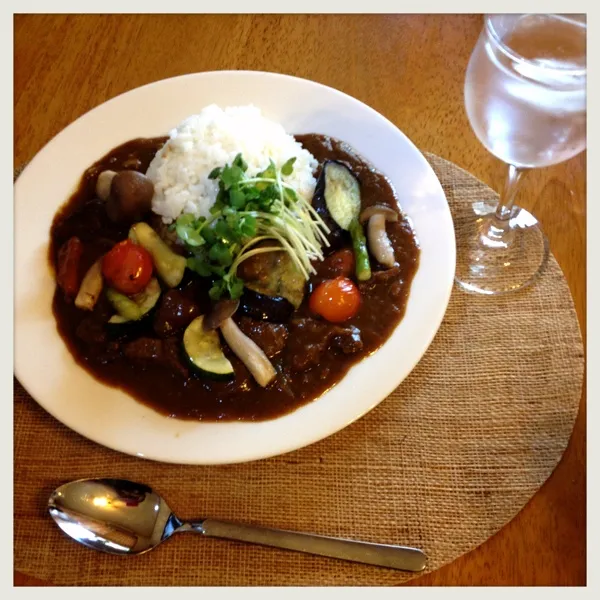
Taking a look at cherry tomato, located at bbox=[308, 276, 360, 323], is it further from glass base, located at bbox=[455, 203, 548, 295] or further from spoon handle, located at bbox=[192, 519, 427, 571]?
spoon handle, located at bbox=[192, 519, 427, 571]

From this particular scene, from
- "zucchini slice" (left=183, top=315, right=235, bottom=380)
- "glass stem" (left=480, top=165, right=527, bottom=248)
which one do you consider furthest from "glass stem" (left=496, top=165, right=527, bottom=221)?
"zucchini slice" (left=183, top=315, right=235, bottom=380)

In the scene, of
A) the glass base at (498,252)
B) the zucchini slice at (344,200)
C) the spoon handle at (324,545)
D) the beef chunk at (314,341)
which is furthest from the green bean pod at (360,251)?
the spoon handle at (324,545)

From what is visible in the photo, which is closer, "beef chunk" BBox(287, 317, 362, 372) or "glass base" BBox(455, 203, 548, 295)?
"beef chunk" BBox(287, 317, 362, 372)

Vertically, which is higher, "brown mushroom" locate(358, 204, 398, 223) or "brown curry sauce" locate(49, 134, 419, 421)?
"brown mushroom" locate(358, 204, 398, 223)

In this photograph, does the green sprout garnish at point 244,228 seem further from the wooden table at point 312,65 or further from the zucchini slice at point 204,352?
the wooden table at point 312,65

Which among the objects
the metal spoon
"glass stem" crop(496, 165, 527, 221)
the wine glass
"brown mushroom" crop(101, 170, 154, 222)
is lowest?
the metal spoon

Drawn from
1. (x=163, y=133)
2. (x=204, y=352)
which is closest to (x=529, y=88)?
(x=204, y=352)
